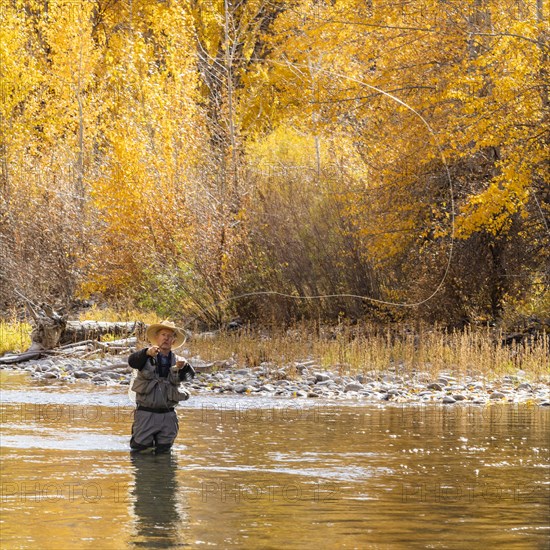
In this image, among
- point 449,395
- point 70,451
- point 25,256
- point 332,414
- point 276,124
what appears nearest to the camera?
point 70,451

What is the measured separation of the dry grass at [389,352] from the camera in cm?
1636

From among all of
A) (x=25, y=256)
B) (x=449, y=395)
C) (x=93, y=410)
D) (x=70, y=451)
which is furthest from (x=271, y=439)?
(x=25, y=256)

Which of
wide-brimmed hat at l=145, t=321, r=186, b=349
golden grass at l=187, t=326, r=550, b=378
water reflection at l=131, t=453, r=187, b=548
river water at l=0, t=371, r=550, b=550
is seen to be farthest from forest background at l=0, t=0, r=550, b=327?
water reflection at l=131, t=453, r=187, b=548

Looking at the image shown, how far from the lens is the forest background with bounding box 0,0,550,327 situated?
1827 centimetres

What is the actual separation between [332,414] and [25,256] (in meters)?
13.6

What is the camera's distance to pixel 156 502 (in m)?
8.24

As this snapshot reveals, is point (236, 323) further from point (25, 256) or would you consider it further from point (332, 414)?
point (332, 414)

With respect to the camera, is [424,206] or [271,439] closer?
[271,439]

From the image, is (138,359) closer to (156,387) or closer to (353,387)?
(156,387)

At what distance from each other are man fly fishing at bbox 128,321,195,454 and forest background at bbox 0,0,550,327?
798cm

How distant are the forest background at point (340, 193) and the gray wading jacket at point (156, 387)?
8.03 metres

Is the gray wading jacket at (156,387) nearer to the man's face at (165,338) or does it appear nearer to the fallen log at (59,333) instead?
the man's face at (165,338)

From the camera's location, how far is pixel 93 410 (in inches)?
531

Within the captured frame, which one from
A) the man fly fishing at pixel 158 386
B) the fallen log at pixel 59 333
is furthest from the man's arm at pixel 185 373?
the fallen log at pixel 59 333
